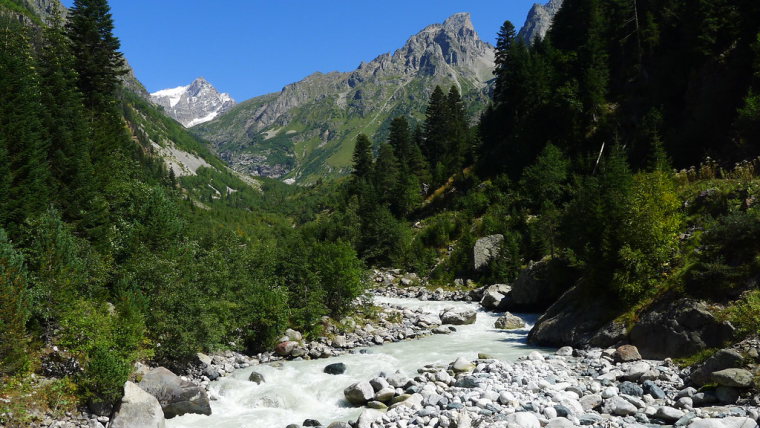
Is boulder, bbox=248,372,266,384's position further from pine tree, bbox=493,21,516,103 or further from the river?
pine tree, bbox=493,21,516,103

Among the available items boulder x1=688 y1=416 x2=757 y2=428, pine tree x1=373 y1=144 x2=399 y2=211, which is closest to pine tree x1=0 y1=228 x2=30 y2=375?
boulder x1=688 y1=416 x2=757 y2=428

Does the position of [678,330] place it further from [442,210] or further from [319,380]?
[442,210]

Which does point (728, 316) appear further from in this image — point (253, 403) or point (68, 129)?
point (68, 129)

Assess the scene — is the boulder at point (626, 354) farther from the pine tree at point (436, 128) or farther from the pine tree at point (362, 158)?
the pine tree at point (362, 158)

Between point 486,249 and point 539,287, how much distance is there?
1700cm

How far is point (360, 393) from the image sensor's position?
19.3m

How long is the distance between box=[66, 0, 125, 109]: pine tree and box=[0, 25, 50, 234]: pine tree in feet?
49.3

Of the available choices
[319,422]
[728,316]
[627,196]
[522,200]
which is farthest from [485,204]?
[319,422]

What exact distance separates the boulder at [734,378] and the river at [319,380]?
428 inches

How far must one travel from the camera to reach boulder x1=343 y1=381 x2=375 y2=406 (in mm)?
19250

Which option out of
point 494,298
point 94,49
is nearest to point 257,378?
point 494,298

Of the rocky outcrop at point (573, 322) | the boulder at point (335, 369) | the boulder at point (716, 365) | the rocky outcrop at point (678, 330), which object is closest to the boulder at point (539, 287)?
the rocky outcrop at point (573, 322)

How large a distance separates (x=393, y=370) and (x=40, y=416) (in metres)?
15.4

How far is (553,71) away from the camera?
70.9m
